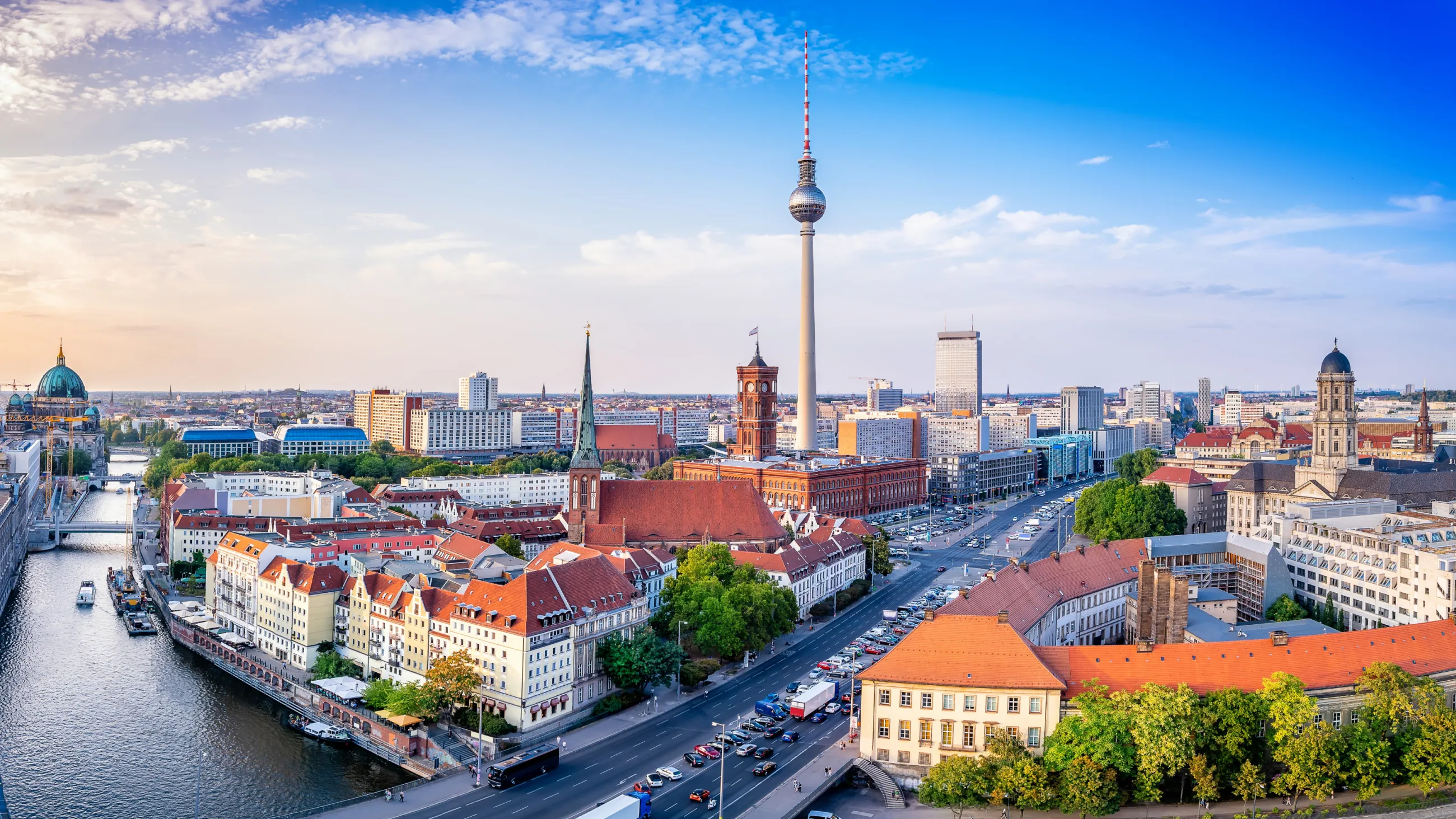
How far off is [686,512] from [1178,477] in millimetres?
67442

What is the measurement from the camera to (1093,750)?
45.0m

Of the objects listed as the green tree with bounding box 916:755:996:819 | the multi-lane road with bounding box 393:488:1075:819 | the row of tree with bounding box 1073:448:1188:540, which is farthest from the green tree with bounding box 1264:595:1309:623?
the green tree with bounding box 916:755:996:819

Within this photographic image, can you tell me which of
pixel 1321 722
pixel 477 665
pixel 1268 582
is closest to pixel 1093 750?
pixel 1321 722

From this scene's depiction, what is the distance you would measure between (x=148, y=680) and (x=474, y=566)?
23679 mm

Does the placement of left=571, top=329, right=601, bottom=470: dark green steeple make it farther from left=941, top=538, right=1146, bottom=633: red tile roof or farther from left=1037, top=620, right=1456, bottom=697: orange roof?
left=1037, top=620, right=1456, bottom=697: orange roof

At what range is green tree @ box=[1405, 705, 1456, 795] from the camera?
4647 centimetres

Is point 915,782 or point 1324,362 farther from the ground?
point 1324,362

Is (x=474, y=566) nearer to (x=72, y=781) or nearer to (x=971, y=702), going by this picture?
(x=72, y=781)

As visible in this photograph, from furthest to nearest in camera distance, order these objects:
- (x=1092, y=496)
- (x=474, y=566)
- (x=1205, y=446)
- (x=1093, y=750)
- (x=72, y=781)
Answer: (x=1205, y=446), (x=1092, y=496), (x=474, y=566), (x=72, y=781), (x=1093, y=750)

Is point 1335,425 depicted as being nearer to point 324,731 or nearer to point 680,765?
point 680,765

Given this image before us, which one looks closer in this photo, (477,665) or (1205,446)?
(477,665)

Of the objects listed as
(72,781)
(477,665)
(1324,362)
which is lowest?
(72,781)

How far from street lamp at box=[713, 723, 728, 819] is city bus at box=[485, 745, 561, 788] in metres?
8.57

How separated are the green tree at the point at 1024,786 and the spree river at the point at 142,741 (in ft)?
104
